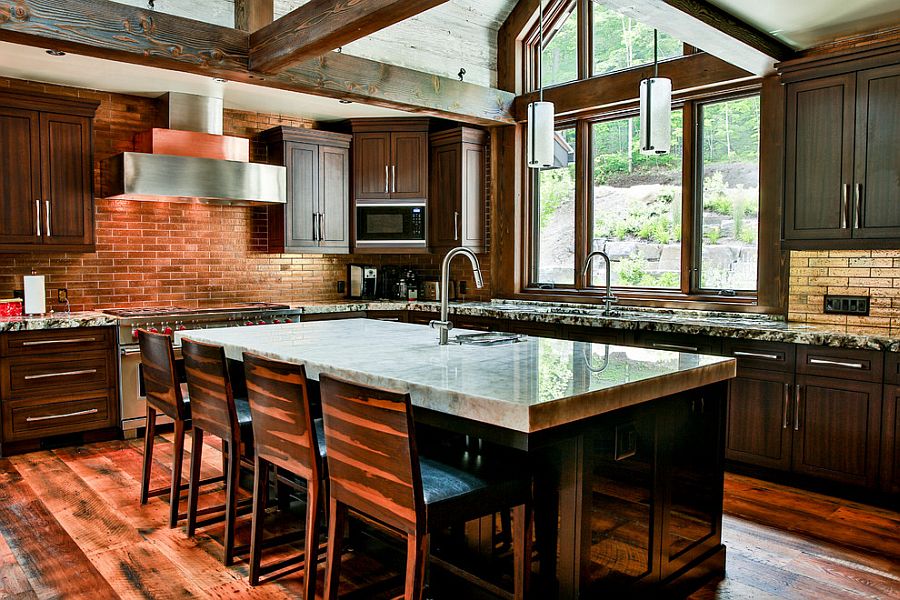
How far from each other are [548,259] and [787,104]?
8.27 ft

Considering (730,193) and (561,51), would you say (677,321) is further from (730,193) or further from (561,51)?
(561,51)

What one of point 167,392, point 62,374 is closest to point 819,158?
point 167,392

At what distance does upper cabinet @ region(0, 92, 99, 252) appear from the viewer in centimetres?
466

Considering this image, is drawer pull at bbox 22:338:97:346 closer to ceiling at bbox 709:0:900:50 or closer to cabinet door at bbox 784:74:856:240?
ceiling at bbox 709:0:900:50

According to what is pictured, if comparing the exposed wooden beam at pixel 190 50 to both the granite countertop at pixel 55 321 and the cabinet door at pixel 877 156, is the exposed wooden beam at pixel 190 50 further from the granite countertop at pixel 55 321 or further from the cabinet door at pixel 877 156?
the cabinet door at pixel 877 156

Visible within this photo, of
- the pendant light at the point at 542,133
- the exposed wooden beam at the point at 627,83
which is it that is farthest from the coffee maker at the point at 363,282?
the pendant light at the point at 542,133

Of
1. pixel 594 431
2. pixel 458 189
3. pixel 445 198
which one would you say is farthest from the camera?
pixel 445 198

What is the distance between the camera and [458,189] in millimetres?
6223

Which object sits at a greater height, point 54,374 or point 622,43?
point 622,43

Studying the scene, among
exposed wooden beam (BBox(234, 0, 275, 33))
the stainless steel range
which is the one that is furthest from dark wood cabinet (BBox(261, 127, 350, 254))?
exposed wooden beam (BBox(234, 0, 275, 33))

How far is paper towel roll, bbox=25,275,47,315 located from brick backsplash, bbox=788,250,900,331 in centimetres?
517

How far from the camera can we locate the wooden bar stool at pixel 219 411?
2.76 meters

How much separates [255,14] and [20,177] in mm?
2045

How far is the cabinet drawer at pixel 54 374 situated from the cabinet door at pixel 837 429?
4479 mm
